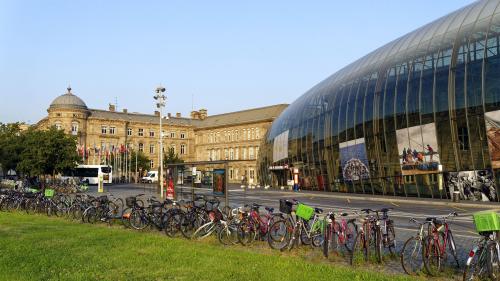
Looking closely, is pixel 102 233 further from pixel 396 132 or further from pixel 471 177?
pixel 396 132

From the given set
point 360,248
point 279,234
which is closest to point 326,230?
point 360,248

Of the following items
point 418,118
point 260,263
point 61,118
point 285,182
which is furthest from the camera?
point 61,118

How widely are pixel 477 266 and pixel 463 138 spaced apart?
28.2 metres

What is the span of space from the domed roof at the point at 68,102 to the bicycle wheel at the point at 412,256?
377ft

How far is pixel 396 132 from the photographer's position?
40.6 m

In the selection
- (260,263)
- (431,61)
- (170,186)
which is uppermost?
(431,61)

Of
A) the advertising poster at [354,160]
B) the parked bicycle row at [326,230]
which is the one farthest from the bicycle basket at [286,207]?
the advertising poster at [354,160]

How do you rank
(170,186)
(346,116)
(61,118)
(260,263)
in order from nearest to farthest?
1. (260,263)
2. (170,186)
3. (346,116)
4. (61,118)

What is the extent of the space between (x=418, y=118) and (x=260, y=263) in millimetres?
30920

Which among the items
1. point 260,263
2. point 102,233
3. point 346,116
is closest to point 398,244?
point 260,263

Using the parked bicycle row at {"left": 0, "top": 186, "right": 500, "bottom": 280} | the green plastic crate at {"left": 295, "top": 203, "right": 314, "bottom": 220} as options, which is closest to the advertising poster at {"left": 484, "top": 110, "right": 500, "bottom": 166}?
the parked bicycle row at {"left": 0, "top": 186, "right": 500, "bottom": 280}

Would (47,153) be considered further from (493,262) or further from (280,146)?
(493,262)

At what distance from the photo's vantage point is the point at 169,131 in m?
134

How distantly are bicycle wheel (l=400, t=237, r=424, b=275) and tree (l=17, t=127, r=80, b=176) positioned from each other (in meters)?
43.3
